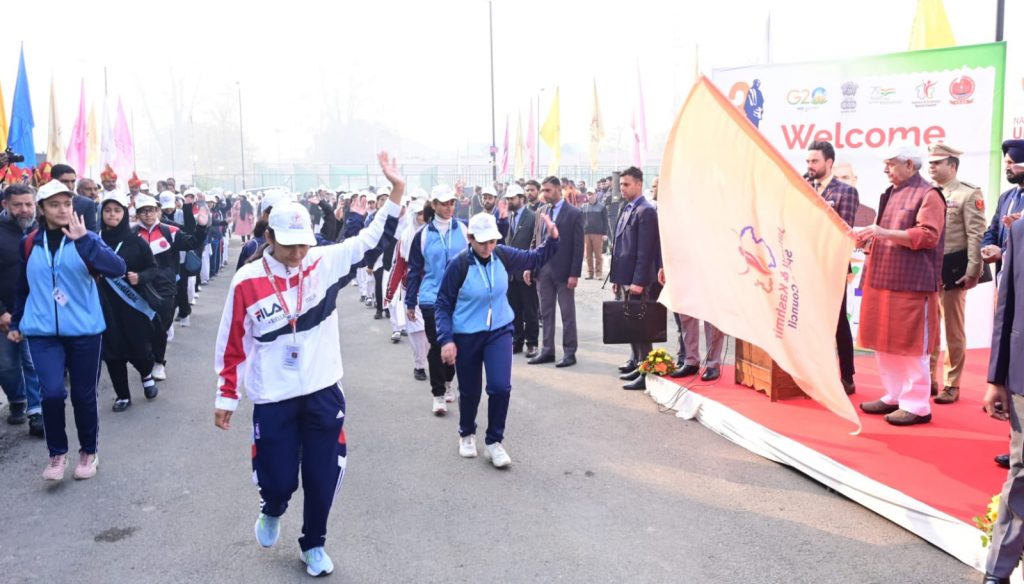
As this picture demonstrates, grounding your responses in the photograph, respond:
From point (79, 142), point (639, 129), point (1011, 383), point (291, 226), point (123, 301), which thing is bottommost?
point (123, 301)

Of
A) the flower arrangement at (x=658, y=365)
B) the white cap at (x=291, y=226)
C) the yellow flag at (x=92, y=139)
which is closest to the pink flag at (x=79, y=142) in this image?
the yellow flag at (x=92, y=139)

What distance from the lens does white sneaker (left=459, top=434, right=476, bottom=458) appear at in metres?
6.29

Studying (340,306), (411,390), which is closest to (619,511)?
(411,390)

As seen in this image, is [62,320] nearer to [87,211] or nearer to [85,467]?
[85,467]

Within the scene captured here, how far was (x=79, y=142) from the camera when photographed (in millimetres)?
21156

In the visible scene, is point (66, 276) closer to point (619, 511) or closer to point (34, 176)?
point (619, 511)

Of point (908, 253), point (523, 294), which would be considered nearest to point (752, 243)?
point (908, 253)

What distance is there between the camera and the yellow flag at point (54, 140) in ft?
56.8

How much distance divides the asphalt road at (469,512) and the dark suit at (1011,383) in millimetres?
524

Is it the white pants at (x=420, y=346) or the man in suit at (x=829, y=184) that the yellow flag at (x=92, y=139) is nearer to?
the white pants at (x=420, y=346)

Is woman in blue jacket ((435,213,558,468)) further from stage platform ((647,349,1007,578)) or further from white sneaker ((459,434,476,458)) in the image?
stage platform ((647,349,1007,578))

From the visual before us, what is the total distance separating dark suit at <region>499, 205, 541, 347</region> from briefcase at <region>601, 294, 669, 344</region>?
7.68ft

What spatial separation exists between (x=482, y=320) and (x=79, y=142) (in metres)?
19.2

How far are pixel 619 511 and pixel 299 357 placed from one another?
2.29 m
